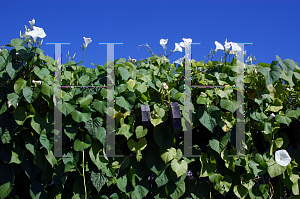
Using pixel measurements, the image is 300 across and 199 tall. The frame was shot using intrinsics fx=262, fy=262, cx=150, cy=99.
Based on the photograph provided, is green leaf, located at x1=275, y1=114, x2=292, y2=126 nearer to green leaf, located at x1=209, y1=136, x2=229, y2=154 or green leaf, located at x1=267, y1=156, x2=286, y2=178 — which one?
green leaf, located at x1=267, y1=156, x2=286, y2=178

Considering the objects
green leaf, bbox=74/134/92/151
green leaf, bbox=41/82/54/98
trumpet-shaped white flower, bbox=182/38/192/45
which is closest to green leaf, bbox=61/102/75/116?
green leaf, bbox=41/82/54/98

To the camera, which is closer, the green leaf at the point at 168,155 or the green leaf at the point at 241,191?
the green leaf at the point at 168,155

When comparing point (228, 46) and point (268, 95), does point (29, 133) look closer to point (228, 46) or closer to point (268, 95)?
point (228, 46)

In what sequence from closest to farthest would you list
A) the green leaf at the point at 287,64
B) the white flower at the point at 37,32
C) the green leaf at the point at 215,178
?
1. the white flower at the point at 37,32
2. the green leaf at the point at 215,178
3. the green leaf at the point at 287,64

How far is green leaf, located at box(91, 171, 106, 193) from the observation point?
6.59 ft

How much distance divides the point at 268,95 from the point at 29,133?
2024 millimetres

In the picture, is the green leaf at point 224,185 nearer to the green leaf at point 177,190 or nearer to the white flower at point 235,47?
the green leaf at point 177,190

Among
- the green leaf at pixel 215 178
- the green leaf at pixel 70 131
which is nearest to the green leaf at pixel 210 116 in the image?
the green leaf at pixel 215 178

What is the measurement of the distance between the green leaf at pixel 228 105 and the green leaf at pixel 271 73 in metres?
0.33

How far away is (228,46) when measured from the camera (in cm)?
229

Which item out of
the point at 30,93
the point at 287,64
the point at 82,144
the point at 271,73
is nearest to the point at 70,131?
the point at 82,144

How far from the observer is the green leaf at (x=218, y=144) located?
6.88ft

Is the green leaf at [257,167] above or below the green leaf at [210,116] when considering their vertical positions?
below

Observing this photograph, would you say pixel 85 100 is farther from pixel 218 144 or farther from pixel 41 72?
pixel 218 144
